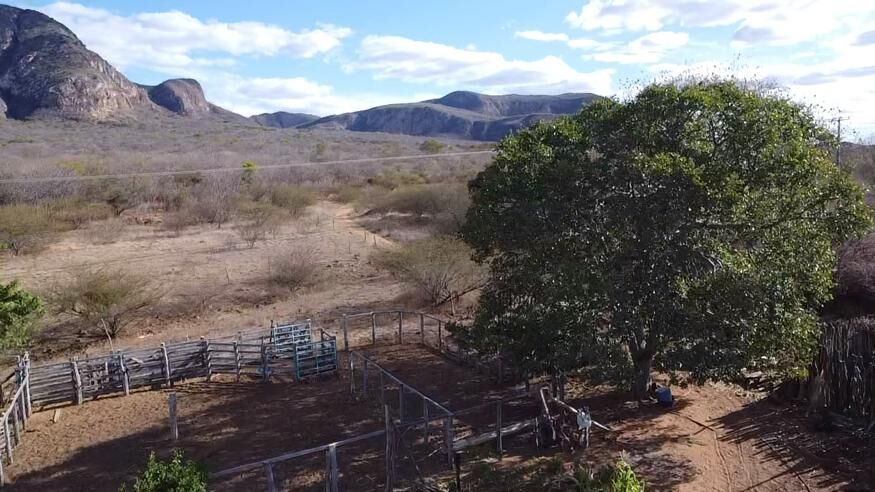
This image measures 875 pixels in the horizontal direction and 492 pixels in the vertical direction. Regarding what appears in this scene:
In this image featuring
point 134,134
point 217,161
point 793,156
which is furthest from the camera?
point 134,134

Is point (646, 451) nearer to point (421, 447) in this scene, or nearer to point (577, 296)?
point (577, 296)

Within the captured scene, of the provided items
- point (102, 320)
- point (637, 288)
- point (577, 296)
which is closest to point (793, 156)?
point (637, 288)

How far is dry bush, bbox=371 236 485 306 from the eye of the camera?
24.0 m

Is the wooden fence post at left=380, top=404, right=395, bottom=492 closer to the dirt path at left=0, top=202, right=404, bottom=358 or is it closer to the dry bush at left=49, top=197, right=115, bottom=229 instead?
the dirt path at left=0, top=202, right=404, bottom=358

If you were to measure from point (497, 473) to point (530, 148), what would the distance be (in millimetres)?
5959

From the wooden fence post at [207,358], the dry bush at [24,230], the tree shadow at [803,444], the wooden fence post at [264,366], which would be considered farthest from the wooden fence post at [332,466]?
the dry bush at [24,230]

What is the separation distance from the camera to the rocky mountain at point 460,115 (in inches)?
4653

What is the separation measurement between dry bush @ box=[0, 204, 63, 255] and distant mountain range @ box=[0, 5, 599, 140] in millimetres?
39332

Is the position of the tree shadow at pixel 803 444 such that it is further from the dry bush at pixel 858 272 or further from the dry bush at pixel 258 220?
the dry bush at pixel 258 220

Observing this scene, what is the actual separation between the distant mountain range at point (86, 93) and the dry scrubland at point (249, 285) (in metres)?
22.3

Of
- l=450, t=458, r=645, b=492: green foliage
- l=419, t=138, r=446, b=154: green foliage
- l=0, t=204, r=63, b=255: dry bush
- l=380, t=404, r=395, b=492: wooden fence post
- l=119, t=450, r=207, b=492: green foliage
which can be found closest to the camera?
l=119, t=450, r=207, b=492: green foliage

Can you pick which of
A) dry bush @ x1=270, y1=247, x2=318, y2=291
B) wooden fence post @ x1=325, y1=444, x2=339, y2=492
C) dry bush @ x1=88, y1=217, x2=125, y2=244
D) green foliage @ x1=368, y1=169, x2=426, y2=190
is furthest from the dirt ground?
green foliage @ x1=368, y1=169, x2=426, y2=190

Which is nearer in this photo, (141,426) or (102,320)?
(141,426)

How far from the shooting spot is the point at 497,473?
11.4 meters
